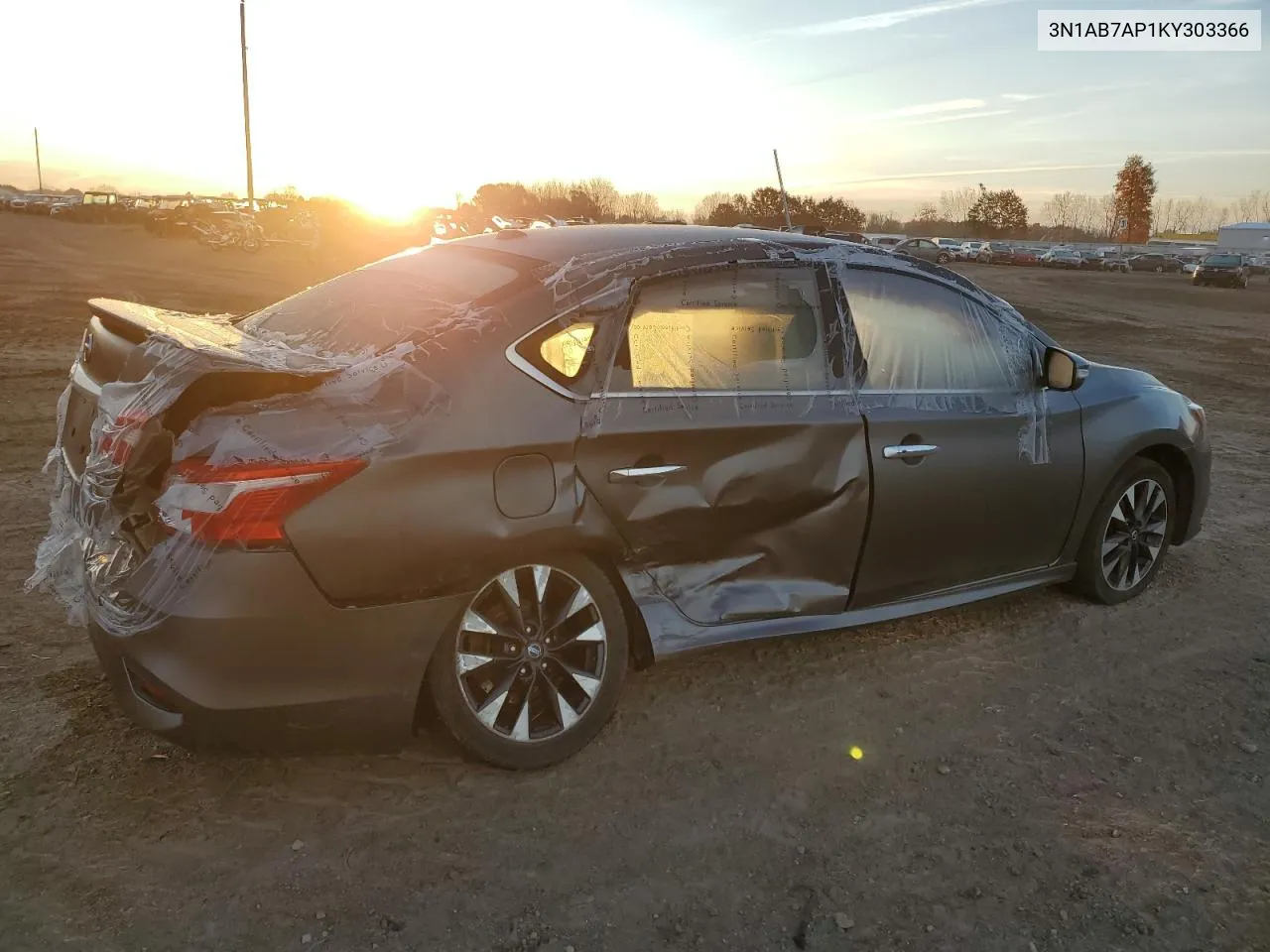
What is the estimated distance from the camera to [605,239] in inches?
143

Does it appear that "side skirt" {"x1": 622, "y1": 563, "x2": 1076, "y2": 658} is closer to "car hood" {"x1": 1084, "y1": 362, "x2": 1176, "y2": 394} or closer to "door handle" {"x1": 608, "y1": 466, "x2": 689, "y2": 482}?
"door handle" {"x1": 608, "y1": 466, "x2": 689, "y2": 482}

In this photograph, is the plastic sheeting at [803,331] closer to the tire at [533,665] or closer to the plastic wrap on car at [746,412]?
the plastic wrap on car at [746,412]

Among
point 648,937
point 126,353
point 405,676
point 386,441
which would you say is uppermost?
point 126,353

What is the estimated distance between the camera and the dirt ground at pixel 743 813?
2508 millimetres

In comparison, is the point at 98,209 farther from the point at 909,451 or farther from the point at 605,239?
the point at 909,451

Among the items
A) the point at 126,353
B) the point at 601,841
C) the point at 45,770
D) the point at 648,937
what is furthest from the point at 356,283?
the point at 648,937

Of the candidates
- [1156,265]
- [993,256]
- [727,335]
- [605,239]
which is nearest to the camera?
[727,335]

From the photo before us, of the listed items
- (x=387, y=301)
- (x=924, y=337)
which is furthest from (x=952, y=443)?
(x=387, y=301)

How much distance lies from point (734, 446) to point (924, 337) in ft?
3.60

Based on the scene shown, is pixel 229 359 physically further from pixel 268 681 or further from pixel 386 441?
pixel 268 681

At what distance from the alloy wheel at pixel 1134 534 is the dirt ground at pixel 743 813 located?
0.26m

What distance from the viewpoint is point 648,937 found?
2.46 metres

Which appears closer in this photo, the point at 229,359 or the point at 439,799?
the point at 229,359

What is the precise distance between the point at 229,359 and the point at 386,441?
50cm
